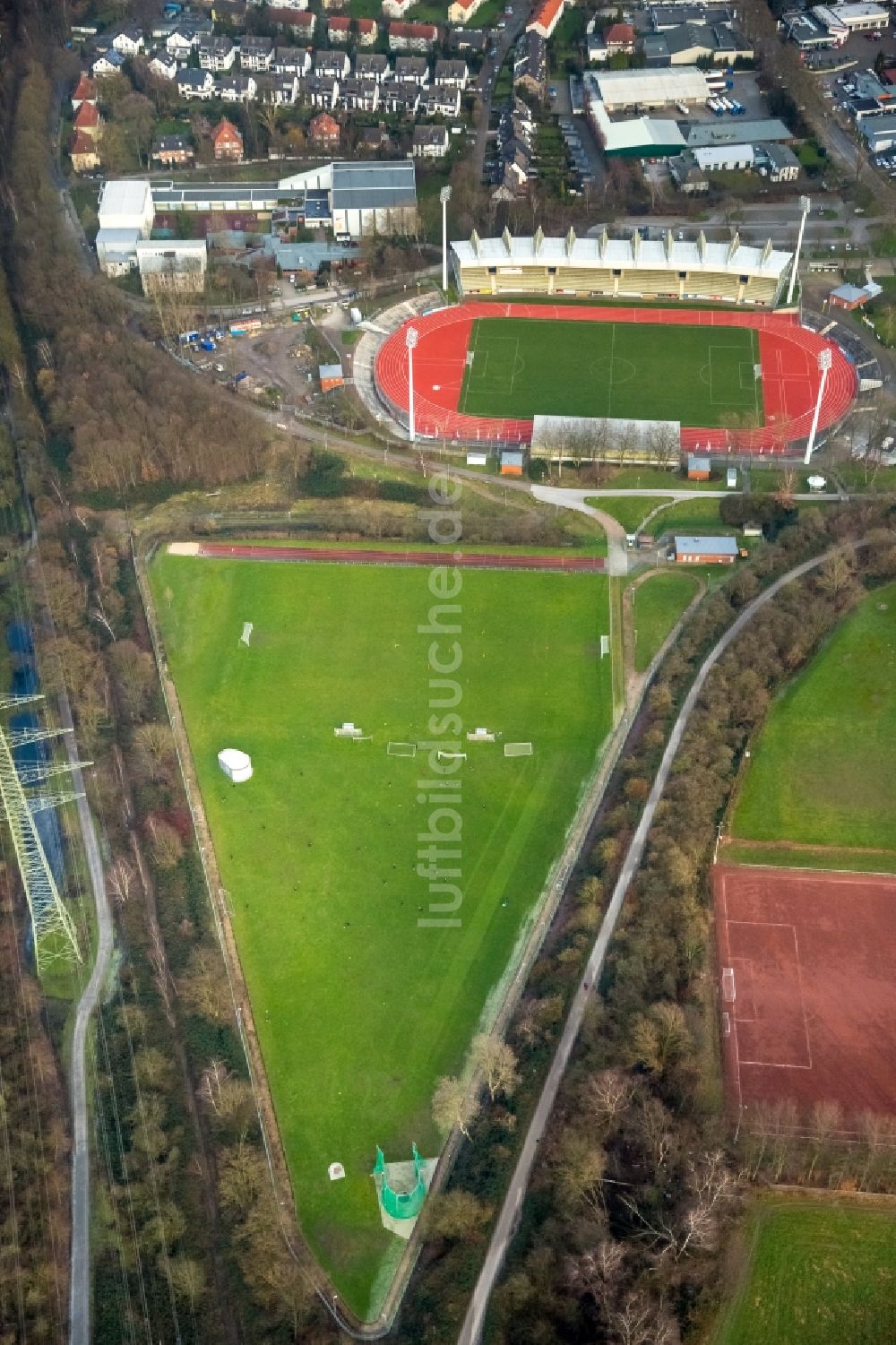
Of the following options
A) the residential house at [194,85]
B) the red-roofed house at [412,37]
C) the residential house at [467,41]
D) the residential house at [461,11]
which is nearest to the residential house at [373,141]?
the red-roofed house at [412,37]

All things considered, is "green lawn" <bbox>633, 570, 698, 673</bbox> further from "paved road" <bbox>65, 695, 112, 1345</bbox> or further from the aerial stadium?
"paved road" <bbox>65, 695, 112, 1345</bbox>

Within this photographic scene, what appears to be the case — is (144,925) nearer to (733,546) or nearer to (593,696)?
(593,696)

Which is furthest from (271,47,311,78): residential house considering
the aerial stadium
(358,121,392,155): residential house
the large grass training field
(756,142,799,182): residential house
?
the large grass training field

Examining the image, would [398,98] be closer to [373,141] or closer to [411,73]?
[411,73]

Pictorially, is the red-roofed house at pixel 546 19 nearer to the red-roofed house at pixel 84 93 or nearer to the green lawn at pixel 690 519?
the red-roofed house at pixel 84 93

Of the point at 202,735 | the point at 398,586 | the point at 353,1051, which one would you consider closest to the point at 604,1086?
the point at 353,1051

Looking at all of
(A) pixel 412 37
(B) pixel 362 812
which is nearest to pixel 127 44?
(A) pixel 412 37
